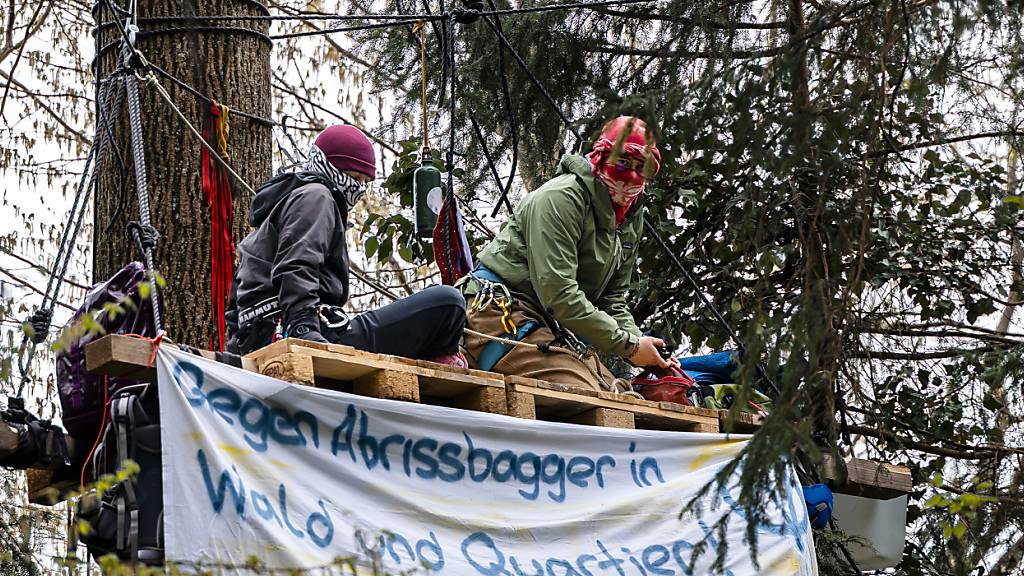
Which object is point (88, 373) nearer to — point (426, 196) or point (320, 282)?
point (320, 282)

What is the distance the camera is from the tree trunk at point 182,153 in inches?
227

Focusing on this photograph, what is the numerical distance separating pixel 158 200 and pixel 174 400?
7.29 feet

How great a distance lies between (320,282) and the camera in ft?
14.8

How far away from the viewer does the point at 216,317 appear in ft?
18.3

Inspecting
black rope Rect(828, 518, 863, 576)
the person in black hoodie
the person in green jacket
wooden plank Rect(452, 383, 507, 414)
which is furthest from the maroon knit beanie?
black rope Rect(828, 518, 863, 576)

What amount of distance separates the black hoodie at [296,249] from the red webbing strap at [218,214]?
824 mm

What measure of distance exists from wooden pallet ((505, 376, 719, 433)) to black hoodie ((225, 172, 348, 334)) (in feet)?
2.23

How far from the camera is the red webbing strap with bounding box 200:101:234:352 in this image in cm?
554

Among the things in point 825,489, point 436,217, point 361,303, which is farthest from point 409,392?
point 361,303

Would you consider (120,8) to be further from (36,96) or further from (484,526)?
(36,96)

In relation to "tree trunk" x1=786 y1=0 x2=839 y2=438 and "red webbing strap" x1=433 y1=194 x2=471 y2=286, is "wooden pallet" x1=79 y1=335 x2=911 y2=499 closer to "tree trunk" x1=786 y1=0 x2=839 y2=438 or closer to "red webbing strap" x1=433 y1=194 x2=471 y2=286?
"tree trunk" x1=786 y1=0 x2=839 y2=438

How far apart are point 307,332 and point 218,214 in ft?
4.92

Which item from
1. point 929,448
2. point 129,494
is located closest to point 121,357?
point 129,494

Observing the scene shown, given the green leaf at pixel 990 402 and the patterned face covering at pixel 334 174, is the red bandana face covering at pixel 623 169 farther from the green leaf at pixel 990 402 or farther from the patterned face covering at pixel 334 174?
the green leaf at pixel 990 402
